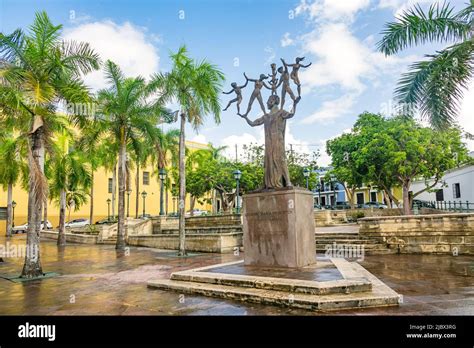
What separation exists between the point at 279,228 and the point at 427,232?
271 inches

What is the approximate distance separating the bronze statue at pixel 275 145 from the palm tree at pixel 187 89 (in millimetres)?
6321

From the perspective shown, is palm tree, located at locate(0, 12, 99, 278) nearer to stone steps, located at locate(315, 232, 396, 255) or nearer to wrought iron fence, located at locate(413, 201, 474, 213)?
stone steps, located at locate(315, 232, 396, 255)

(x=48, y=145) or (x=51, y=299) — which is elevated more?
(x=48, y=145)

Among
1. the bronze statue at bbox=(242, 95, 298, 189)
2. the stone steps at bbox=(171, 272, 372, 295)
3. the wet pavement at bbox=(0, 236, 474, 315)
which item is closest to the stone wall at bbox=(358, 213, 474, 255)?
the wet pavement at bbox=(0, 236, 474, 315)

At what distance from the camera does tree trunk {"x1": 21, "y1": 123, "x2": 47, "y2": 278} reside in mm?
9891

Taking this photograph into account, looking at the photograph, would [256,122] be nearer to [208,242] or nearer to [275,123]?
[275,123]

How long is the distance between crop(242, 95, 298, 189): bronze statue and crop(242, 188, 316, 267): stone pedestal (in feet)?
1.48

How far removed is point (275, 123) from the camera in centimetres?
939

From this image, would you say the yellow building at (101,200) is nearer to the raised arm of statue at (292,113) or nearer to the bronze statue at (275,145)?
the bronze statue at (275,145)

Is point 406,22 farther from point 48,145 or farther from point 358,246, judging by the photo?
point 48,145

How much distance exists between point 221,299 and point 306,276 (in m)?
1.80

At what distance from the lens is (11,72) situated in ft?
31.4

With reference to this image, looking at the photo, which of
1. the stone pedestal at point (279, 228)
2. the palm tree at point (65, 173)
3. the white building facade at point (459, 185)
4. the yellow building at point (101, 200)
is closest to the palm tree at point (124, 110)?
the palm tree at point (65, 173)
